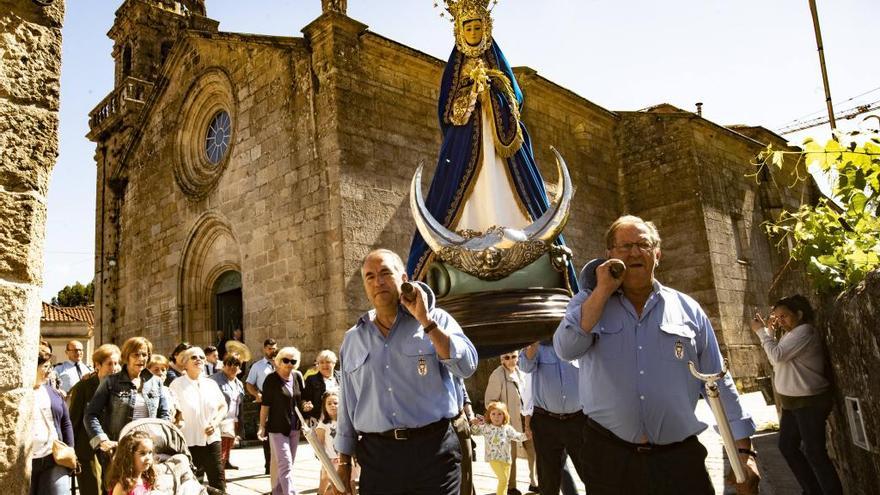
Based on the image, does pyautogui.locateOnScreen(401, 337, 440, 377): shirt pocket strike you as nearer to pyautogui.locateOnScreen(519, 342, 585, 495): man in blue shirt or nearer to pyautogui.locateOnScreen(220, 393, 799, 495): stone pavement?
pyautogui.locateOnScreen(519, 342, 585, 495): man in blue shirt

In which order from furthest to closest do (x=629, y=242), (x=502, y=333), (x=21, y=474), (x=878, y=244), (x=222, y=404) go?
(x=222, y=404) → (x=502, y=333) → (x=878, y=244) → (x=629, y=242) → (x=21, y=474)

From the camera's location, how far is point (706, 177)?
16.7m

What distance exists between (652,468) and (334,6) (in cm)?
1105

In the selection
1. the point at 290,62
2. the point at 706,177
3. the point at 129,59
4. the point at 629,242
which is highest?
the point at 129,59

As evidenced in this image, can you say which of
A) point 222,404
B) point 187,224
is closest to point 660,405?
point 222,404

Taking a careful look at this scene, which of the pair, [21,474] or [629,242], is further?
[629,242]

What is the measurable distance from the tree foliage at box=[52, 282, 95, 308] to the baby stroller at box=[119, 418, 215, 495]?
152 feet

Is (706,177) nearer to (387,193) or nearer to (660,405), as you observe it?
(387,193)

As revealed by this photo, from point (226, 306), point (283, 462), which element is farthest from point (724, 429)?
point (226, 306)

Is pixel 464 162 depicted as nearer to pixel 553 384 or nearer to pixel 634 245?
pixel 553 384

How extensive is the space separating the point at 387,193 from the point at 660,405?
9.67 m

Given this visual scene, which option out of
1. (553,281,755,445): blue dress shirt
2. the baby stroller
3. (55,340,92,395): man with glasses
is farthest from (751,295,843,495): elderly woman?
(55,340,92,395): man with glasses

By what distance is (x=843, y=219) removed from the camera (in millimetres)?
3965

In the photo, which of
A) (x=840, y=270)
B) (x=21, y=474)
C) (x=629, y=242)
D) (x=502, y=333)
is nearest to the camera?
(x=21, y=474)
